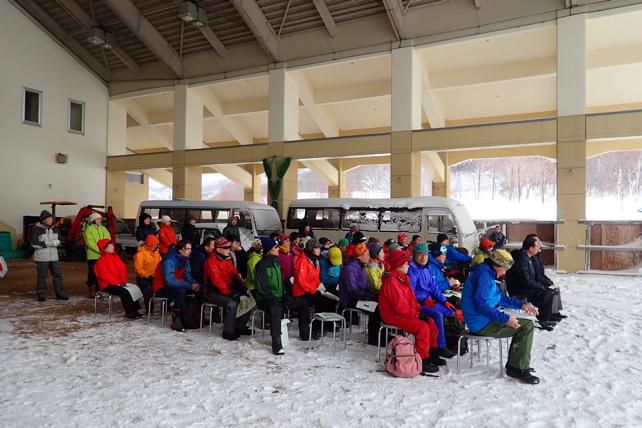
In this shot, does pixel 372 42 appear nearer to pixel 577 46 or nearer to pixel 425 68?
pixel 425 68

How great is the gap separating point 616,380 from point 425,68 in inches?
539

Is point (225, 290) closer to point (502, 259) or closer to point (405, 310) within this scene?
point (405, 310)

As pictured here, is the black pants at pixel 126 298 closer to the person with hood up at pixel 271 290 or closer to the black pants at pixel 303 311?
the person with hood up at pixel 271 290

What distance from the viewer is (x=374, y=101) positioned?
779 inches

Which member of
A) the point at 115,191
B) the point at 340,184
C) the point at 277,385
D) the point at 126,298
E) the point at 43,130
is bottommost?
the point at 277,385

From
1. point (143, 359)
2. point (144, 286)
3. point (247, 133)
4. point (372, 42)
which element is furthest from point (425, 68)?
point (143, 359)

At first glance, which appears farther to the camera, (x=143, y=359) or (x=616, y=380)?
(x=143, y=359)

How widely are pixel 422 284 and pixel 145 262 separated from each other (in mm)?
4384

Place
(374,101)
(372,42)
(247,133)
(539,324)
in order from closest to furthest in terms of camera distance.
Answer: (539,324) < (372,42) < (374,101) < (247,133)

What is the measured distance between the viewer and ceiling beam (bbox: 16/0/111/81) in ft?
58.4

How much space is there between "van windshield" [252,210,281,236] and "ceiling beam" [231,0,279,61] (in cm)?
654

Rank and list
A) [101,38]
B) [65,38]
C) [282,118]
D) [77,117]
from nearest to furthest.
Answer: [282,118] → [101,38] → [65,38] → [77,117]

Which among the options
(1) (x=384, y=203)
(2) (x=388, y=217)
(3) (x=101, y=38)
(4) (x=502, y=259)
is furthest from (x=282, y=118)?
(4) (x=502, y=259)

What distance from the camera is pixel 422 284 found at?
5230 mm
